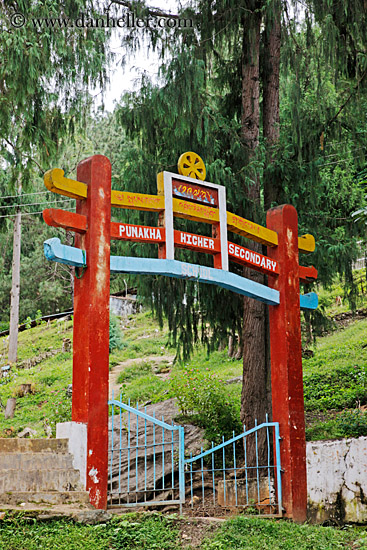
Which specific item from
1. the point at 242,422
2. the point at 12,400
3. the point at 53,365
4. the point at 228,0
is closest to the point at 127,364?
the point at 53,365

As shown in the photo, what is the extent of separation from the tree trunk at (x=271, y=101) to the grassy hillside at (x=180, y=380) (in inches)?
133

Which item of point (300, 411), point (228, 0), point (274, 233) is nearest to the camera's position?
point (300, 411)

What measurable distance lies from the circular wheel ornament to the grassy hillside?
4.30 m

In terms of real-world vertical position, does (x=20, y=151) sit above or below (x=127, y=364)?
above

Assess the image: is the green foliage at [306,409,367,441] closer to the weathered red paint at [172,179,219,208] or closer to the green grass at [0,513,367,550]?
the green grass at [0,513,367,550]

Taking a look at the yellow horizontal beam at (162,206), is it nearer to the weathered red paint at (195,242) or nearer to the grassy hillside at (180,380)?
the weathered red paint at (195,242)

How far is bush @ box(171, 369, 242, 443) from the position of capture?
9766 millimetres

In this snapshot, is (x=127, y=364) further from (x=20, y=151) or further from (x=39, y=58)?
(x=39, y=58)

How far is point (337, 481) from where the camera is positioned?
20.4 ft

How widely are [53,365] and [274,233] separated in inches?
613

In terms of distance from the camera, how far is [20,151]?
9766 mm

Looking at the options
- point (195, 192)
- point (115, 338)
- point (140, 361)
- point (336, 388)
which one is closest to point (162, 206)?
point (195, 192)

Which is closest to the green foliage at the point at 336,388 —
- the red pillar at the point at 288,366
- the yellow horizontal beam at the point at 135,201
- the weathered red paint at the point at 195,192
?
the red pillar at the point at 288,366

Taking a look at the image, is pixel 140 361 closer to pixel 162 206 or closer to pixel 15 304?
pixel 15 304
